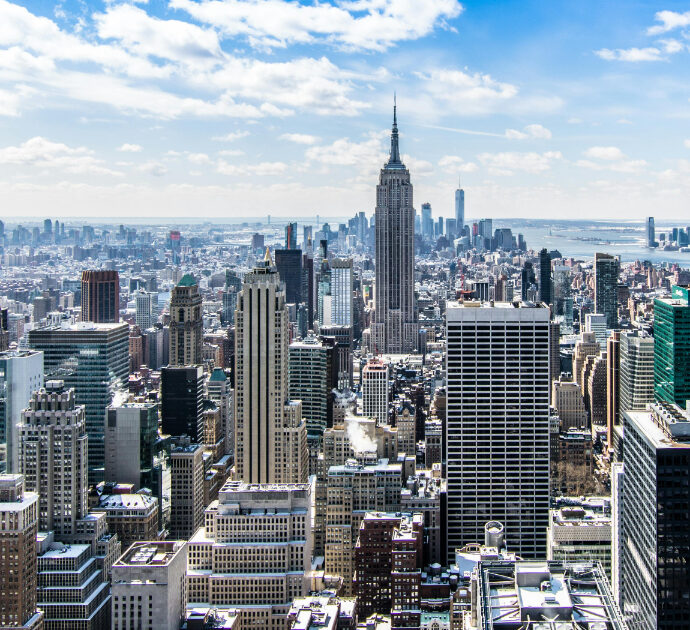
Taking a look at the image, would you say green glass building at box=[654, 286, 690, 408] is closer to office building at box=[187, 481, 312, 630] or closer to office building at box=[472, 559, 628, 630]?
office building at box=[187, 481, 312, 630]

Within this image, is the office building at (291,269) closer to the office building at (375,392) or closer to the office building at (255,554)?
the office building at (375,392)

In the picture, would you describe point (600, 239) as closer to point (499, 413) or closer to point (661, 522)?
point (499, 413)

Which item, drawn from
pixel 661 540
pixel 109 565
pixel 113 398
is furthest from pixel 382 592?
pixel 113 398

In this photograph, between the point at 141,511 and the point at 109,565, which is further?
the point at 141,511

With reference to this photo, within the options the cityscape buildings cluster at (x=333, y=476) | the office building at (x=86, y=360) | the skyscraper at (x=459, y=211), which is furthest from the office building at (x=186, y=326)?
the skyscraper at (x=459, y=211)

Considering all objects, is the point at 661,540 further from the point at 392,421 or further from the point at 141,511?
the point at 392,421

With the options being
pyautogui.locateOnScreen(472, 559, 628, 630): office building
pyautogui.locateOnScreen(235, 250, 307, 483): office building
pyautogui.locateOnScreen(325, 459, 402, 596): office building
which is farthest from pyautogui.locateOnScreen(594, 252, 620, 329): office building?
pyautogui.locateOnScreen(472, 559, 628, 630): office building

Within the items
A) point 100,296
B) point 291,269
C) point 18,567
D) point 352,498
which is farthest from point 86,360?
point 291,269
